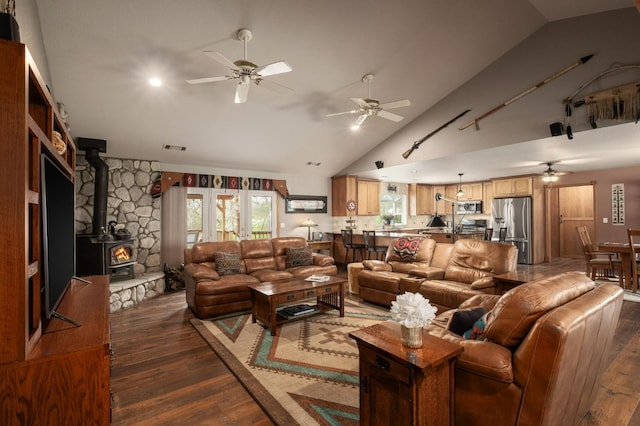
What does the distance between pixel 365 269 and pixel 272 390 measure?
9.01ft

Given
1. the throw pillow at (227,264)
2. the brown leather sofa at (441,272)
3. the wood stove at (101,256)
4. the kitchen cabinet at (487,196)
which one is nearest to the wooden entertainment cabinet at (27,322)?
the throw pillow at (227,264)

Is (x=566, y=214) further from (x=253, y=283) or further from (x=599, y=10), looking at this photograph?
(x=253, y=283)

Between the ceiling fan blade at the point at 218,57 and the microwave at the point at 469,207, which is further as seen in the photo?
the microwave at the point at 469,207

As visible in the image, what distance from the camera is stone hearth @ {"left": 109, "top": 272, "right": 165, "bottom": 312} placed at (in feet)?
14.5

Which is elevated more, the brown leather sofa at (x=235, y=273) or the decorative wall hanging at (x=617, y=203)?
the decorative wall hanging at (x=617, y=203)

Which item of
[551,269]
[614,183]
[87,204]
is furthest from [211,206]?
[614,183]

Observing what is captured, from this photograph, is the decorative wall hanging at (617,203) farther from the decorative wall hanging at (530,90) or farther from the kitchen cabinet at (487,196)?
the decorative wall hanging at (530,90)

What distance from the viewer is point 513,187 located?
8.02 m

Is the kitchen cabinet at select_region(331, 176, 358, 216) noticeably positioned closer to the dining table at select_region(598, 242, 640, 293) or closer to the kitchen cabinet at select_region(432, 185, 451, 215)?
the kitchen cabinet at select_region(432, 185, 451, 215)

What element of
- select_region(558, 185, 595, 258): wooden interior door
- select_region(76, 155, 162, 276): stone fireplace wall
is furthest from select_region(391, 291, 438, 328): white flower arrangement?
select_region(558, 185, 595, 258): wooden interior door

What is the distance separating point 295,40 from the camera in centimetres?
375

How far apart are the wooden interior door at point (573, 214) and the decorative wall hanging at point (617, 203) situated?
1.08 metres

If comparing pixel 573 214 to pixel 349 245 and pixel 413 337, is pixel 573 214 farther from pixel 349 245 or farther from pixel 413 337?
pixel 413 337

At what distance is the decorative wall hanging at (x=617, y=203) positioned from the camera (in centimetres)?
705
